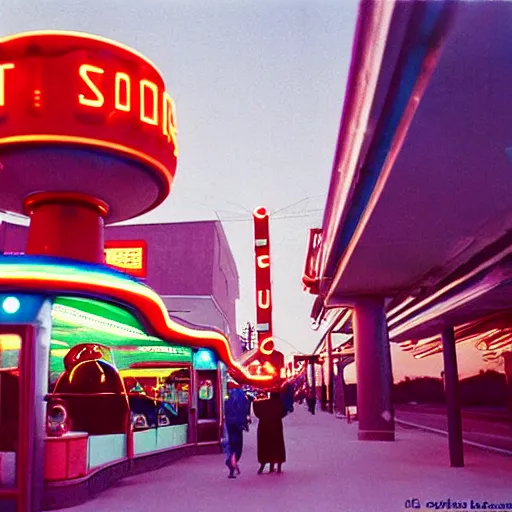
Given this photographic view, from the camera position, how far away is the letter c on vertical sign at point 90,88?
11664 mm

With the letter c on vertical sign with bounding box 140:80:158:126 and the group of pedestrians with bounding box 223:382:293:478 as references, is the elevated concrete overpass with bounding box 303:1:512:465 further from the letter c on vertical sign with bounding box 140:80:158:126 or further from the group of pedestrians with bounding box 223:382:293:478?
the letter c on vertical sign with bounding box 140:80:158:126

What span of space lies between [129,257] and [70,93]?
26.9 ft

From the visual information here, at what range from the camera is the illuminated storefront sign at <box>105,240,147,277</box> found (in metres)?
19.1

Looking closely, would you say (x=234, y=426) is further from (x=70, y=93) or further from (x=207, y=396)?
(x=70, y=93)

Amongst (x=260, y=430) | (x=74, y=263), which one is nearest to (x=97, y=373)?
(x=260, y=430)

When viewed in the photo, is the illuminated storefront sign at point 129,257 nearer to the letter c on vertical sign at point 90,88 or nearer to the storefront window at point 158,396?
the storefront window at point 158,396

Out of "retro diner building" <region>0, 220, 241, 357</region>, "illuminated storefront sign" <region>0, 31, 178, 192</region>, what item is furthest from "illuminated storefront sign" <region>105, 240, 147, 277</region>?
"retro diner building" <region>0, 220, 241, 357</region>

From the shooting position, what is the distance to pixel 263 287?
34.9 metres

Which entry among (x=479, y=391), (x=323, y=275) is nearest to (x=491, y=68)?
(x=323, y=275)

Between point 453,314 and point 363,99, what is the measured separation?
319 inches

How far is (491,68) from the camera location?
5.79 metres

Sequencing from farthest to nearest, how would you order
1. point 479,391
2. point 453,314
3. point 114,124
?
point 479,391 → point 453,314 → point 114,124

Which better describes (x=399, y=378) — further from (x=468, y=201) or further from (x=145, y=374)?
(x=468, y=201)

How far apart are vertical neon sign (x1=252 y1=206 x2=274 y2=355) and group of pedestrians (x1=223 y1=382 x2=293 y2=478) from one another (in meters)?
20.4
